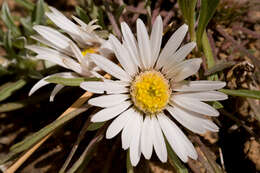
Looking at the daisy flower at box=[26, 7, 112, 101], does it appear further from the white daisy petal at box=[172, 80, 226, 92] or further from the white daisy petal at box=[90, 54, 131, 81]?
the white daisy petal at box=[172, 80, 226, 92]

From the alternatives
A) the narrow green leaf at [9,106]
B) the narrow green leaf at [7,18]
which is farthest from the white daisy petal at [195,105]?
the narrow green leaf at [7,18]

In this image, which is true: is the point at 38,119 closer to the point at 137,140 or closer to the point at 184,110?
the point at 137,140

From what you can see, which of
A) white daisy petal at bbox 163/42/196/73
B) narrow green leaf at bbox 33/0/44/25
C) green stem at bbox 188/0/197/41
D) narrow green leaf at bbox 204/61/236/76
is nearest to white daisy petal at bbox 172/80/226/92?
white daisy petal at bbox 163/42/196/73

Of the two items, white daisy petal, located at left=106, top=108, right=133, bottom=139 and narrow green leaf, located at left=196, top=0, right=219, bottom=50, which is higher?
narrow green leaf, located at left=196, top=0, right=219, bottom=50

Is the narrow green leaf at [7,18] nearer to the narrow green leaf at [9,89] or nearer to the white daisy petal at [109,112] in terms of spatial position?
the narrow green leaf at [9,89]

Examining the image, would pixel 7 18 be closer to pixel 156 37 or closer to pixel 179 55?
pixel 156 37

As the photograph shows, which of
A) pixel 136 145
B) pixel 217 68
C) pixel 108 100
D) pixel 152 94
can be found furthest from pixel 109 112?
pixel 217 68
